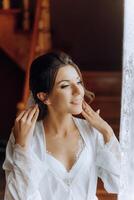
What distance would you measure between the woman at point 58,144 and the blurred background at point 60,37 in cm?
280

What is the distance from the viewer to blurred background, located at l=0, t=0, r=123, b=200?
4117 mm

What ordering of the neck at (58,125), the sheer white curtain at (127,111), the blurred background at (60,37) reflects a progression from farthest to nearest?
the blurred background at (60,37) → the neck at (58,125) → the sheer white curtain at (127,111)

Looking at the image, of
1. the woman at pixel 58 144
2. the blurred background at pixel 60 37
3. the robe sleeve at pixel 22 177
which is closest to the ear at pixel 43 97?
the woman at pixel 58 144

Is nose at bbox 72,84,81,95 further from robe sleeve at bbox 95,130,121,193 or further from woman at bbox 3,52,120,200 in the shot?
robe sleeve at bbox 95,130,121,193

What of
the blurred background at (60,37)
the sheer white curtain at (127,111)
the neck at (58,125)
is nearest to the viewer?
the sheer white curtain at (127,111)

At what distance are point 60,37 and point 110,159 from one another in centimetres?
339

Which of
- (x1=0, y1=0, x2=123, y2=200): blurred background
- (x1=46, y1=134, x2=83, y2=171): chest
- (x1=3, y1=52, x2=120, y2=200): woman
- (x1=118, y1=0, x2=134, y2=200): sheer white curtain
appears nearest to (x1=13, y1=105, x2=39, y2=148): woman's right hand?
(x1=3, y1=52, x2=120, y2=200): woman

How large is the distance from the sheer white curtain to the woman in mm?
134

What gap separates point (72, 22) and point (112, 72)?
0.66 m

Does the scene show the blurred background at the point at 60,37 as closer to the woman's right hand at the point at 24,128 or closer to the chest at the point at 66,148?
the chest at the point at 66,148

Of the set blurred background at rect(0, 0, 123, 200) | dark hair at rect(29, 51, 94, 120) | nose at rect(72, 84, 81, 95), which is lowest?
blurred background at rect(0, 0, 123, 200)

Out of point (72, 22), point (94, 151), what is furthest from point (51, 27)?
point (94, 151)

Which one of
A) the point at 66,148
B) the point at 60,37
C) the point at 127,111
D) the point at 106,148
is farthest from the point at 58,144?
the point at 60,37

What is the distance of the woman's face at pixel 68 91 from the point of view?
1.13m
